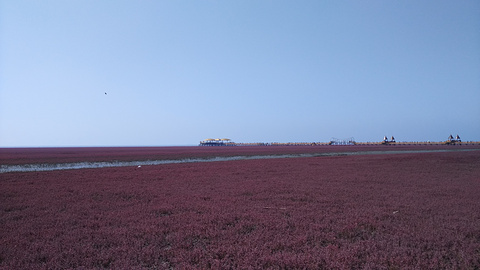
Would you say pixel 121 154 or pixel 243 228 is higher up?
pixel 121 154

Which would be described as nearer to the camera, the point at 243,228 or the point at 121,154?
the point at 243,228

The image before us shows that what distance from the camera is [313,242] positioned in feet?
22.6

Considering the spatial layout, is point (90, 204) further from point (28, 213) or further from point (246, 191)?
point (246, 191)

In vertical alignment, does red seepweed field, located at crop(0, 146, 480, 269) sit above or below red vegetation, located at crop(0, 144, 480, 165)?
below

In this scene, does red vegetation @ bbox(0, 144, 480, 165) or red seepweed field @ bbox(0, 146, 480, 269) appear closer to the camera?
red seepweed field @ bbox(0, 146, 480, 269)

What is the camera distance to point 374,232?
7613 mm

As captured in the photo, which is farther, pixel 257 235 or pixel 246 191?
pixel 246 191

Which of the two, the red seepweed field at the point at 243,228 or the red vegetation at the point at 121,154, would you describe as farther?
the red vegetation at the point at 121,154

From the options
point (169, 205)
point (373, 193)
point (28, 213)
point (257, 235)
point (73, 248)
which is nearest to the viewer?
point (73, 248)

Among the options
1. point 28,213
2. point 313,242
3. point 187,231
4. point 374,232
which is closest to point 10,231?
point 28,213

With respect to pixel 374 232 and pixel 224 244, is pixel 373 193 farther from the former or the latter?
pixel 224 244

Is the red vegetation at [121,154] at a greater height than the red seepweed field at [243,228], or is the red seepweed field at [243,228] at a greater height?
the red vegetation at [121,154]

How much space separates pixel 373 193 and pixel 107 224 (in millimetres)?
11585

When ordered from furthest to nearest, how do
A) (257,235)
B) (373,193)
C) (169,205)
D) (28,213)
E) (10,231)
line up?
(373,193) → (169,205) → (28,213) → (10,231) → (257,235)
